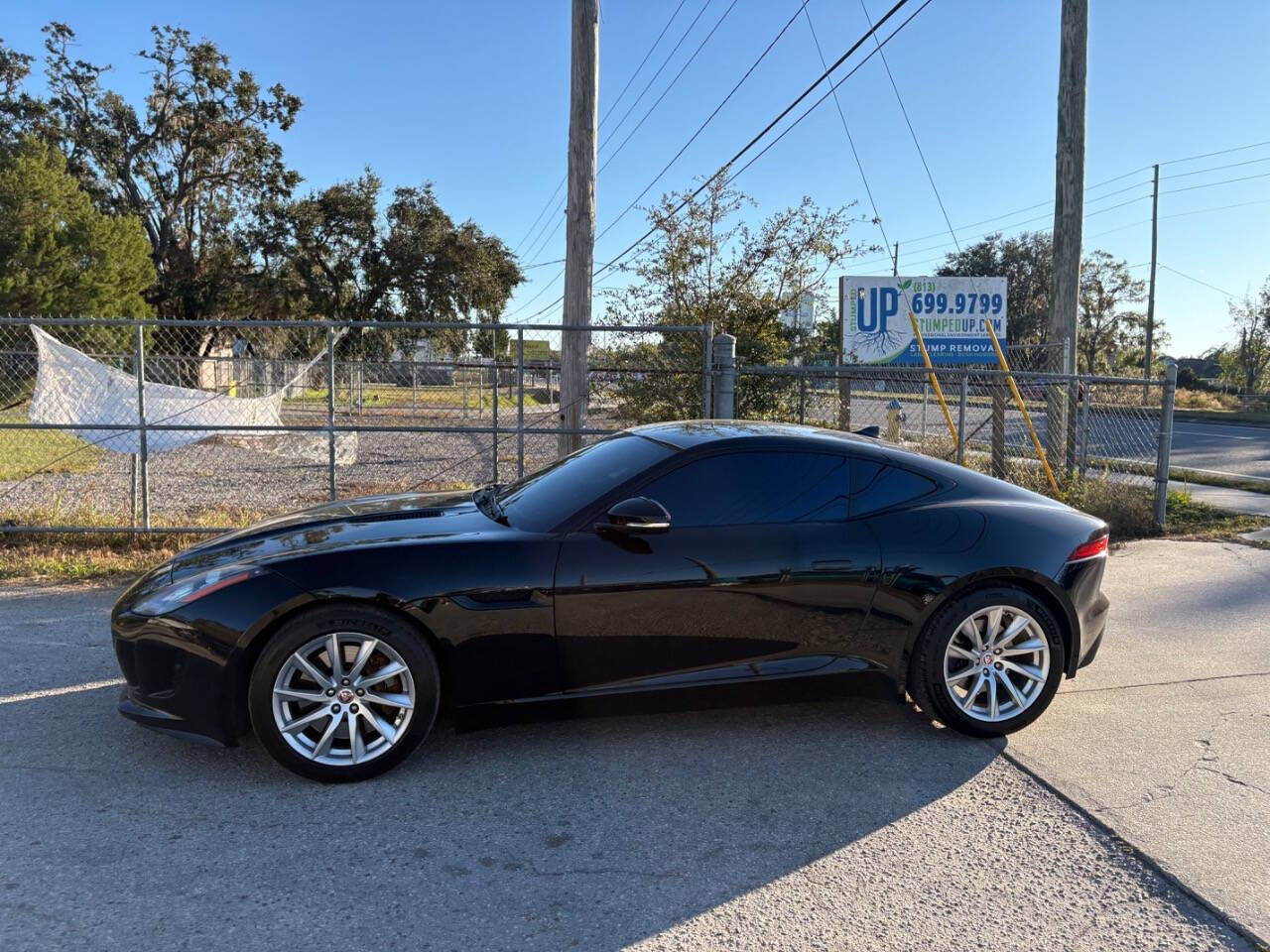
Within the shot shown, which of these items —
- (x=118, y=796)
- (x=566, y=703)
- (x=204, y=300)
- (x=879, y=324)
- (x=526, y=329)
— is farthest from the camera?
(x=204, y=300)

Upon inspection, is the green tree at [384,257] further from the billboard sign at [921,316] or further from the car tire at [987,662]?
the car tire at [987,662]

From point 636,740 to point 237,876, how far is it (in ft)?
5.64

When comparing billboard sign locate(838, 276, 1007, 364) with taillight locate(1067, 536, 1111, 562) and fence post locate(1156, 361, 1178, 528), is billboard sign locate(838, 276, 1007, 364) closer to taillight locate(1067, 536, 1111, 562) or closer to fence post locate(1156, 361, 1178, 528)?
fence post locate(1156, 361, 1178, 528)

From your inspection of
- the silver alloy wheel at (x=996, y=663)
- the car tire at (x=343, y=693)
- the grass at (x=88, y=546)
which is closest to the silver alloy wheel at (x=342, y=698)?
the car tire at (x=343, y=693)

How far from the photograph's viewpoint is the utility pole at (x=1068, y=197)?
974 centimetres

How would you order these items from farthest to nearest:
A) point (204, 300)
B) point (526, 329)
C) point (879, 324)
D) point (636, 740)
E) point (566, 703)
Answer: point (204, 300) < point (879, 324) < point (526, 329) < point (636, 740) < point (566, 703)

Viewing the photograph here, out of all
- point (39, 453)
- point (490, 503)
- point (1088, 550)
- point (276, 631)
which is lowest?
point (276, 631)

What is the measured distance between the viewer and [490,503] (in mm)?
4570

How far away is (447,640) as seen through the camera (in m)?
3.68

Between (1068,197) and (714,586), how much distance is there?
833cm

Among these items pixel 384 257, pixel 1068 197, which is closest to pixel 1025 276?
pixel 384 257

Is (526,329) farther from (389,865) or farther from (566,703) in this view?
(389,865)

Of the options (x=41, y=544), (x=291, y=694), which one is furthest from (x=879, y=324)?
(x=291, y=694)

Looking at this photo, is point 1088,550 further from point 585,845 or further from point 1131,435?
point 1131,435
